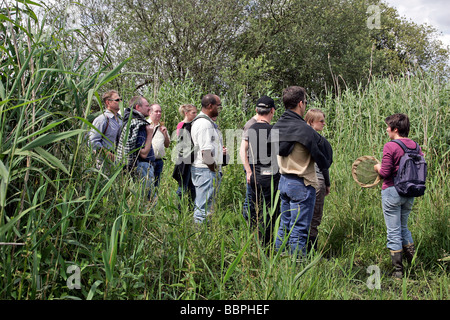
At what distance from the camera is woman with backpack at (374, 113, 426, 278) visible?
3.77 metres

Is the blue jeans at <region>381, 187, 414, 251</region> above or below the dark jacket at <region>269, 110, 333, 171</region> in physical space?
below

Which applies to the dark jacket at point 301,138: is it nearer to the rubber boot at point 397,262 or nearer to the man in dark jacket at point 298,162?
the man in dark jacket at point 298,162

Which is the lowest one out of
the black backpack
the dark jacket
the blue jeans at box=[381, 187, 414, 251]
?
the blue jeans at box=[381, 187, 414, 251]

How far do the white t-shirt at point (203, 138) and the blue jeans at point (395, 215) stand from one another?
1.84 m

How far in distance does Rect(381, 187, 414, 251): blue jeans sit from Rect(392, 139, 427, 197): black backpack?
85mm

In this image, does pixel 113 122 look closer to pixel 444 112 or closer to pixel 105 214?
pixel 105 214

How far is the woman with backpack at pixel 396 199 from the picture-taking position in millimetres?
3770

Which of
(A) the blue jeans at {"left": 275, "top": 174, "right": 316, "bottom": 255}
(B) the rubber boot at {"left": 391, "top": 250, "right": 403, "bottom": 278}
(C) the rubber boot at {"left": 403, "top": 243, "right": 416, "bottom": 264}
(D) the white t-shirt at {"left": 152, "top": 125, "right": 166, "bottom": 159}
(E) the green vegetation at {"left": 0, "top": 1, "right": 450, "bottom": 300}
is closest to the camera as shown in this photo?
(E) the green vegetation at {"left": 0, "top": 1, "right": 450, "bottom": 300}

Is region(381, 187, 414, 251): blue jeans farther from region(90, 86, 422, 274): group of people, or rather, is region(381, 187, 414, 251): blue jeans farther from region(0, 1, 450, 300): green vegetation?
region(0, 1, 450, 300): green vegetation

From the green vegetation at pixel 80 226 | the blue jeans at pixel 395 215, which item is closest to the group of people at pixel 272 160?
the blue jeans at pixel 395 215

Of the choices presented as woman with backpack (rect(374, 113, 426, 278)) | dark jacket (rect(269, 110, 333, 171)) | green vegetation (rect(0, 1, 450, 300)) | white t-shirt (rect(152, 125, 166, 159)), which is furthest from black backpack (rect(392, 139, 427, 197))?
white t-shirt (rect(152, 125, 166, 159))

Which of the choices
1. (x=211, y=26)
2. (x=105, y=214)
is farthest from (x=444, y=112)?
(x=211, y=26)

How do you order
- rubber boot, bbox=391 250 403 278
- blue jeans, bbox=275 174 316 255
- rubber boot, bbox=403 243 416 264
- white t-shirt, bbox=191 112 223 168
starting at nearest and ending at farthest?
blue jeans, bbox=275 174 316 255, rubber boot, bbox=391 250 403 278, rubber boot, bbox=403 243 416 264, white t-shirt, bbox=191 112 223 168

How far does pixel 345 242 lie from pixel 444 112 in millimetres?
3041
